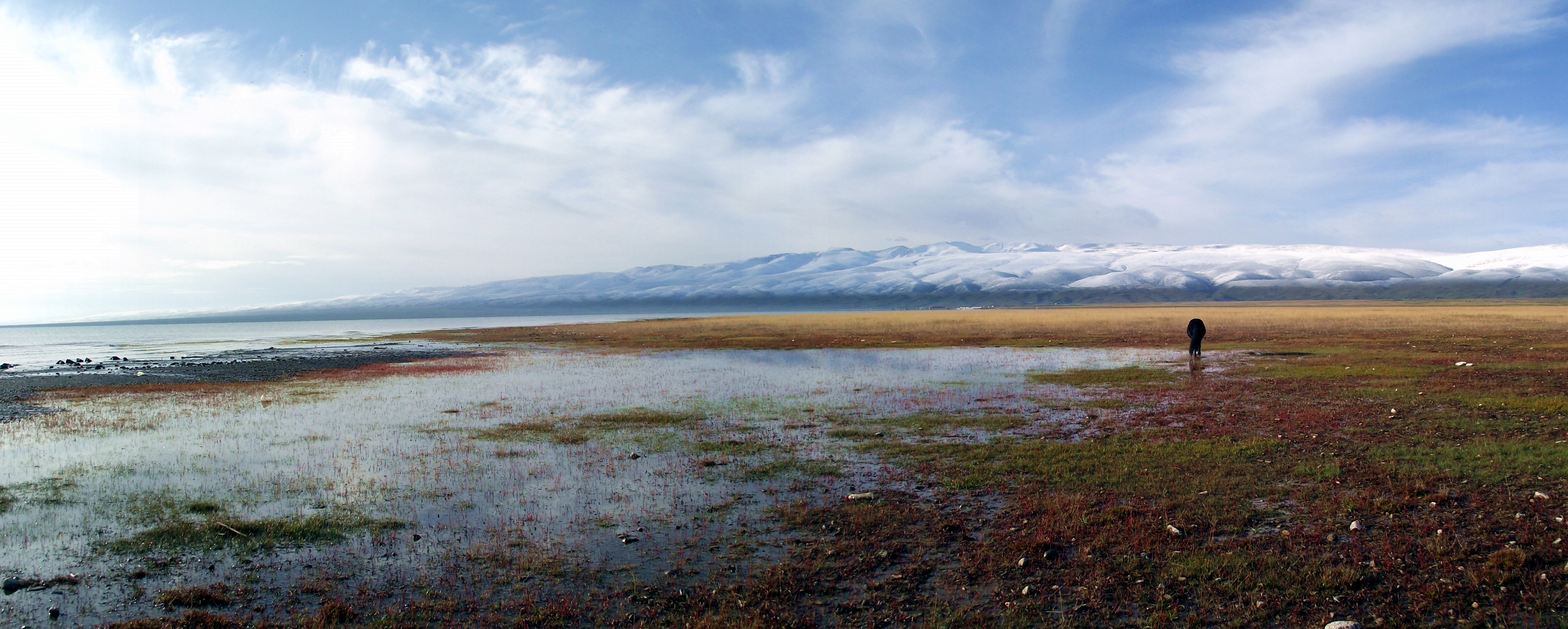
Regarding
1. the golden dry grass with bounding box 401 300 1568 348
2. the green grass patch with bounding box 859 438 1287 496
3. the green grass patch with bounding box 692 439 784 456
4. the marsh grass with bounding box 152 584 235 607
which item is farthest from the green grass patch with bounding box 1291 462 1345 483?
the golden dry grass with bounding box 401 300 1568 348

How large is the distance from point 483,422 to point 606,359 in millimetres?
24392

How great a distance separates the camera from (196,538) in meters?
12.0

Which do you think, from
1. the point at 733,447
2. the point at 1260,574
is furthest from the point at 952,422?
the point at 1260,574

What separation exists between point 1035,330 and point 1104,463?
58.3 meters

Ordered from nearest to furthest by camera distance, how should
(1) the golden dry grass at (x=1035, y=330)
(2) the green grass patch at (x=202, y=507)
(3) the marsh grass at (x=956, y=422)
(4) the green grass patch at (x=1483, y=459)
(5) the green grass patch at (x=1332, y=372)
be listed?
(4) the green grass patch at (x=1483, y=459)
(2) the green grass patch at (x=202, y=507)
(3) the marsh grass at (x=956, y=422)
(5) the green grass patch at (x=1332, y=372)
(1) the golden dry grass at (x=1035, y=330)

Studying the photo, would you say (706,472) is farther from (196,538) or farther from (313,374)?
(313,374)

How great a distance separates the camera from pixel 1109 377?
31.5 metres

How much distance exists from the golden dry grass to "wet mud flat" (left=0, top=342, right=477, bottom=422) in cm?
1472

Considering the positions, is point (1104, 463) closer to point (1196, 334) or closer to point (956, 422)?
point (956, 422)

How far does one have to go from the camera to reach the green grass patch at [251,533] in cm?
1170

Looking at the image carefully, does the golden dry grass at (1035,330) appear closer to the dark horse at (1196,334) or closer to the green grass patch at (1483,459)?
the dark horse at (1196,334)

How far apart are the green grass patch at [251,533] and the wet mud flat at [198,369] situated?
20.8 metres

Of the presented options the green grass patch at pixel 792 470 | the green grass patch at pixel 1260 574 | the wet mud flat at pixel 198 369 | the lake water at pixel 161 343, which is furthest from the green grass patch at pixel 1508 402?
the lake water at pixel 161 343

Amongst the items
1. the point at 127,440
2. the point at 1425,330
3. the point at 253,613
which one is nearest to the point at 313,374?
the point at 127,440
